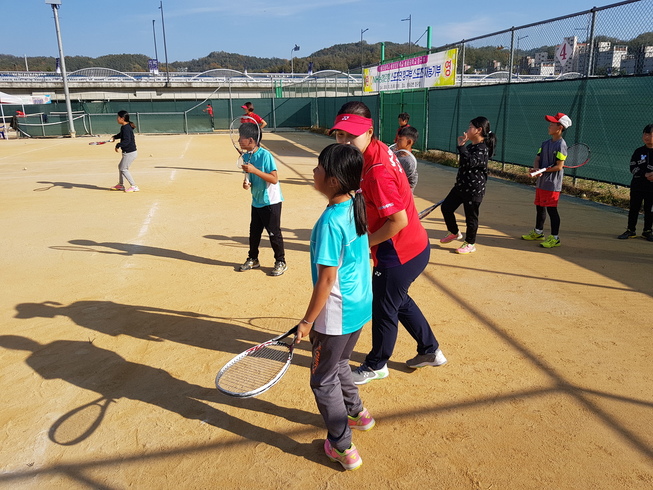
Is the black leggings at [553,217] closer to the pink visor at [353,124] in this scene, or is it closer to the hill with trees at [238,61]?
the pink visor at [353,124]

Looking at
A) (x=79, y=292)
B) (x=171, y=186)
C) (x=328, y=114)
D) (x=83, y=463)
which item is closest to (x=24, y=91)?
(x=328, y=114)

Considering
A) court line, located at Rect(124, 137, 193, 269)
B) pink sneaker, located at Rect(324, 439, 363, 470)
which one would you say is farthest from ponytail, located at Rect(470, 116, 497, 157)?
court line, located at Rect(124, 137, 193, 269)

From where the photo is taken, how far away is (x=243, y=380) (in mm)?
3176

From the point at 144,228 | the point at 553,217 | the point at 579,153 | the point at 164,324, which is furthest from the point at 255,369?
the point at 579,153

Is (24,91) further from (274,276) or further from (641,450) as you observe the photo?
(641,450)

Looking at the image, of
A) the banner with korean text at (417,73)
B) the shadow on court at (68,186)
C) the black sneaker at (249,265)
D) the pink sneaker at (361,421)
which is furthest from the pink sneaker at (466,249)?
the banner with korean text at (417,73)

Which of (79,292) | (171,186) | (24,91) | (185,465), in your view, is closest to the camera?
(185,465)

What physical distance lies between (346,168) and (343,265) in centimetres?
53

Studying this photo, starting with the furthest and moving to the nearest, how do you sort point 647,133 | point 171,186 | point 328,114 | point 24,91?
1. point 24,91
2. point 328,114
3. point 171,186
4. point 647,133

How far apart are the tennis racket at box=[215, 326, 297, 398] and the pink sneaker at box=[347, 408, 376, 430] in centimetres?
55

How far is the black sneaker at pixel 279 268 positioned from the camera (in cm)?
610

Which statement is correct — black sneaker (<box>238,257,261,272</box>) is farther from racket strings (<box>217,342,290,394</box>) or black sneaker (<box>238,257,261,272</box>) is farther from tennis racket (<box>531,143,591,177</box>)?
tennis racket (<box>531,143,591,177</box>)

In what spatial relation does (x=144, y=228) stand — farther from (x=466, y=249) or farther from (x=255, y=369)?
(x=255, y=369)

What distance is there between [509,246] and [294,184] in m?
6.72
